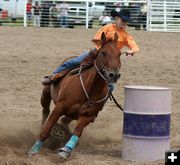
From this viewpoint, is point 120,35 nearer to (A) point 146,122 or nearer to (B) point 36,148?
(A) point 146,122

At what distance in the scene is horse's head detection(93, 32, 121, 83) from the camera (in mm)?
6703

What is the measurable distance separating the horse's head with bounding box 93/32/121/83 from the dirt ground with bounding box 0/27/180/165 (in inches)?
40.0

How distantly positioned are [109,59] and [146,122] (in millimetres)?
857

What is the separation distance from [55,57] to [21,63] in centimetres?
151

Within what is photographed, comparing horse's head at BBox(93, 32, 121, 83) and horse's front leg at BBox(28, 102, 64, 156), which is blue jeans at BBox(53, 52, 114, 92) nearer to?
horse's head at BBox(93, 32, 121, 83)

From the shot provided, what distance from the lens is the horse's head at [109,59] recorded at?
670cm

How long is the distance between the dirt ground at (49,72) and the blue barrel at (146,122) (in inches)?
9.2

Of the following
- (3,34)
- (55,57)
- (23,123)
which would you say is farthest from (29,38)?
(23,123)

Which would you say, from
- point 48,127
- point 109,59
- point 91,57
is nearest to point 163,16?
→ point 91,57

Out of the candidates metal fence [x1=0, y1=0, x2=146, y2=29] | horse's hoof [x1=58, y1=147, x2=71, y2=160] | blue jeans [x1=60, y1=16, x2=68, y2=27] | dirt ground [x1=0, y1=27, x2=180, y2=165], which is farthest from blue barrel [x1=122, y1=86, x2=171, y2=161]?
blue jeans [x1=60, y1=16, x2=68, y2=27]

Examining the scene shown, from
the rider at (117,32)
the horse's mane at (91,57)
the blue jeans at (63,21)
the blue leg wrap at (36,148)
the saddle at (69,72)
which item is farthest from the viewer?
the blue jeans at (63,21)

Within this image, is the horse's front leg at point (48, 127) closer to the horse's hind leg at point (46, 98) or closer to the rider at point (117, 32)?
the rider at point (117, 32)

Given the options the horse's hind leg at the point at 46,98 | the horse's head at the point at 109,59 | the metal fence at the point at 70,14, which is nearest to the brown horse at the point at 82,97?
the horse's head at the point at 109,59

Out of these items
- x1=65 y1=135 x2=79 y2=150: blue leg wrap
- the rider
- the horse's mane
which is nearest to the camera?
x1=65 y1=135 x2=79 y2=150: blue leg wrap
